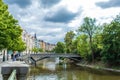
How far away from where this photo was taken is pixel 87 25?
3123 inches

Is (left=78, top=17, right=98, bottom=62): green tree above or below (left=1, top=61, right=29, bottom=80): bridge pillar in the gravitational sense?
above

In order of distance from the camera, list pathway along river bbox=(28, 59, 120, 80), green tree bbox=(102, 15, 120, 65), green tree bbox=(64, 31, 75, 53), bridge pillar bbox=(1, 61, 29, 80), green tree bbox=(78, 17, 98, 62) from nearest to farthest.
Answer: bridge pillar bbox=(1, 61, 29, 80), pathway along river bbox=(28, 59, 120, 80), green tree bbox=(102, 15, 120, 65), green tree bbox=(78, 17, 98, 62), green tree bbox=(64, 31, 75, 53)

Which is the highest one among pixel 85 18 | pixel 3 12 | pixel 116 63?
pixel 85 18

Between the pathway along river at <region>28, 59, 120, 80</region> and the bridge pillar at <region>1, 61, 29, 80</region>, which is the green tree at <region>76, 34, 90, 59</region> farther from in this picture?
the bridge pillar at <region>1, 61, 29, 80</region>

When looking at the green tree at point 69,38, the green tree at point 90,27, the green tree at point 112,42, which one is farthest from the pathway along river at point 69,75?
the green tree at point 69,38

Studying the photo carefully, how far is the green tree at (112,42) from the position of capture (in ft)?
196

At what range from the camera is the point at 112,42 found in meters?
60.3

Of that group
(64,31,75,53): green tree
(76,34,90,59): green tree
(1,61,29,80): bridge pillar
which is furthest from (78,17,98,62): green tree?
(1,61,29,80): bridge pillar

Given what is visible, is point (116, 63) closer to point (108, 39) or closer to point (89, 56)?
point (108, 39)

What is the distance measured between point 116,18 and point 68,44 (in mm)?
52719

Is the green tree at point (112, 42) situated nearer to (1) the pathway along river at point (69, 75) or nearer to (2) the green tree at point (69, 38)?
(1) the pathway along river at point (69, 75)

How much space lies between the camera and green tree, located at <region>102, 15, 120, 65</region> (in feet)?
196

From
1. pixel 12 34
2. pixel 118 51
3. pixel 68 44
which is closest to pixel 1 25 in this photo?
pixel 12 34

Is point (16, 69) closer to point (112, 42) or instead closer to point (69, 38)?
point (112, 42)
